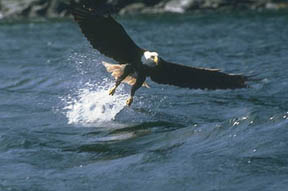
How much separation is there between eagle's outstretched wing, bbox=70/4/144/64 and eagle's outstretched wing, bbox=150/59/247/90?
14.5 inches

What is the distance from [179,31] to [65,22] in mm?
4060

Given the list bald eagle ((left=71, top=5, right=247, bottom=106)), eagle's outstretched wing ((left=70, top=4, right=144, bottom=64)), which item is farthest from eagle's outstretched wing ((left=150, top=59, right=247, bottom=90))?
eagle's outstretched wing ((left=70, top=4, right=144, bottom=64))

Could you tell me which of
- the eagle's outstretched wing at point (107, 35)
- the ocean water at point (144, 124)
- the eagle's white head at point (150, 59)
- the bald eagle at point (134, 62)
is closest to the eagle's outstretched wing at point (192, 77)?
the bald eagle at point (134, 62)

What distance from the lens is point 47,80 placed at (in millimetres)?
12305

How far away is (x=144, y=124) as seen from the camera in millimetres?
9148

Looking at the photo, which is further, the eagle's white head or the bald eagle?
the eagle's white head

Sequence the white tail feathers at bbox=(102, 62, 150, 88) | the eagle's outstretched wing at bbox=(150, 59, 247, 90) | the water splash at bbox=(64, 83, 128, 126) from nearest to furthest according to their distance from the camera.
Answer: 1. the eagle's outstretched wing at bbox=(150, 59, 247, 90)
2. the white tail feathers at bbox=(102, 62, 150, 88)
3. the water splash at bbox=(64, 83, 128, 126)

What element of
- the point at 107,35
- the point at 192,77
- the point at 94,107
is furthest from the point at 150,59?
the point at 94,107

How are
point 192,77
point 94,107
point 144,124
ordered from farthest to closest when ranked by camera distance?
1. point 94,107
2. point 144,124
3. point 192,77

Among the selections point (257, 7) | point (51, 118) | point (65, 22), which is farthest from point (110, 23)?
point (257, 7)

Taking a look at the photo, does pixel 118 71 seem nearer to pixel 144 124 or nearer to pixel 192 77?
pixel 144 124

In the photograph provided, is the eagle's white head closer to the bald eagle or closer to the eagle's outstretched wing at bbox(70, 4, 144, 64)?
the bald eagle

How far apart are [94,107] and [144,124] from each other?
0.87 m

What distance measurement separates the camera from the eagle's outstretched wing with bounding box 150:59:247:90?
28.3ft
